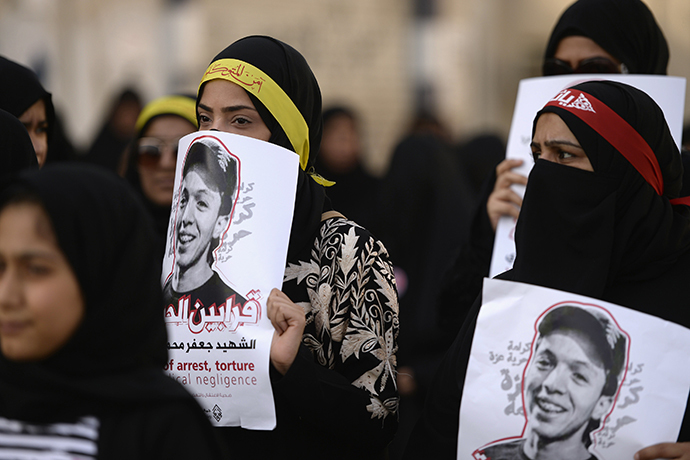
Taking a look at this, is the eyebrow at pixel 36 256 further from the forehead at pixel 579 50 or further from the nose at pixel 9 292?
the forehead at pixel 579 50

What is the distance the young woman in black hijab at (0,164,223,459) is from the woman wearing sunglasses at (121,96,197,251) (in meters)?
1.81

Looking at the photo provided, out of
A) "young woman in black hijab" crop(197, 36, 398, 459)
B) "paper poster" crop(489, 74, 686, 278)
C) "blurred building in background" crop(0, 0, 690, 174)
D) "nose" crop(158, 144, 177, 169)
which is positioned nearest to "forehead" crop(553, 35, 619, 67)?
"paper poster" crop(489, 74, 686, 278)

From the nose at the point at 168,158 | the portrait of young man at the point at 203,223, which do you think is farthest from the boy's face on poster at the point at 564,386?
the nose at the point at 168,158

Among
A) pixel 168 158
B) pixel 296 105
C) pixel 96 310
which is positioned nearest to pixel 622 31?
pixel 296 105

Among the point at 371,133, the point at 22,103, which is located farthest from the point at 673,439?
the point at 371,133

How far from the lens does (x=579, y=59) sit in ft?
9.59

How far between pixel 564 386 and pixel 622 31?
1.49 metres

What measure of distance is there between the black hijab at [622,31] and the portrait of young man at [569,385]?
1.26 meters

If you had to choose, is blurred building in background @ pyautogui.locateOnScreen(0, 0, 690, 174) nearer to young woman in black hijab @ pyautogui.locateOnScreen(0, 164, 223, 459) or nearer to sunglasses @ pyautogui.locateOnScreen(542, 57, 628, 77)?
sunglasses @ pyautogui.locateOnScreen(542, 57, 628, 77)

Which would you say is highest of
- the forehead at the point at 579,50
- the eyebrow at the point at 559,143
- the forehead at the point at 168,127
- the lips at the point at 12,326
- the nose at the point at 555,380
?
the forehead at the point at 579,50

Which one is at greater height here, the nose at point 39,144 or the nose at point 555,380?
the nose at point 39,144

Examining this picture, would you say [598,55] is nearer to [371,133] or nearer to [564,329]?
[564,329]

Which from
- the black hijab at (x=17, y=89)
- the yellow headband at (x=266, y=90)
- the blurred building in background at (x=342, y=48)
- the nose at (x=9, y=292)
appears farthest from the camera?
the blurred building in background at (x=342, y=48)

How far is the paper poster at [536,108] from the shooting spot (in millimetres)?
2652
